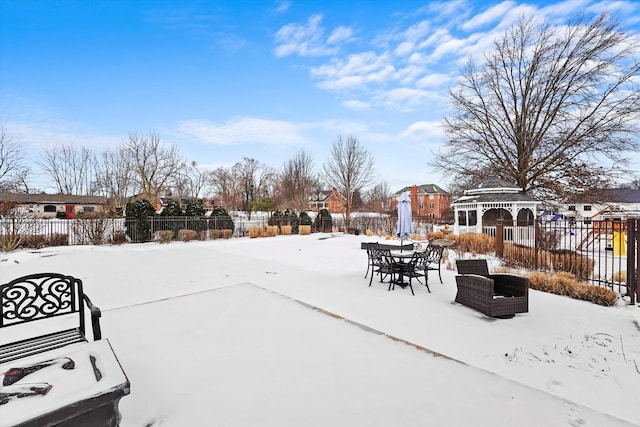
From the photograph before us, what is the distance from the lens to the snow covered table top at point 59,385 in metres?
1.55

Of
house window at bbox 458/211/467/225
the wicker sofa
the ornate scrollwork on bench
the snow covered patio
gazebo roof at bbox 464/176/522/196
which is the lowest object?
the snow covered patio

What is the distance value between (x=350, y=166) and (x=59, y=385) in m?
25.8

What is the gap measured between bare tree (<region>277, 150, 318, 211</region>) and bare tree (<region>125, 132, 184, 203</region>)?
39.2 feet

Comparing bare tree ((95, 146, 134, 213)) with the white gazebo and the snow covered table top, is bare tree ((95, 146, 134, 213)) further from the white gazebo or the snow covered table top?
the snow covered table top

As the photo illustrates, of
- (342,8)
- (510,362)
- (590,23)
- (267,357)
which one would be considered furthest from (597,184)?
→ (267,357)

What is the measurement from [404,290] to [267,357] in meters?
3.78

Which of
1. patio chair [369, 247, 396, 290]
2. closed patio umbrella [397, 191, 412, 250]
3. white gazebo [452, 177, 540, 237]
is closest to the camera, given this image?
patio chair [369, 247, 396, 290]

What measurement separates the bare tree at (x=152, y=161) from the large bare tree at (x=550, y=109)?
→ 1024 inches

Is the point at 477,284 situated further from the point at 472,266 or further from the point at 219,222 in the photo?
the point at 219,222

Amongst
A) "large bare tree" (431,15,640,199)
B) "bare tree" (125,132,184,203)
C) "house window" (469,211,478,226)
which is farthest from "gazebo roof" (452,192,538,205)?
"bare tree" (125,132,184,203)

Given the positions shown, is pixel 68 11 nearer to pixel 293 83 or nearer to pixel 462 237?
pixel 293 83

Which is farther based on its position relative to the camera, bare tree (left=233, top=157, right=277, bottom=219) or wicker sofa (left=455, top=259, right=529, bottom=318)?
bare tree (left=233, top=157, right=277, bottom=219)

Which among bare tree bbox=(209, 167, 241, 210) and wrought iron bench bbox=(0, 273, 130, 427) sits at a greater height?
bare tree bbox=(209, 167, 241, 210)

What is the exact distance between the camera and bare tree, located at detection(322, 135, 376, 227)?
26.6 metres
